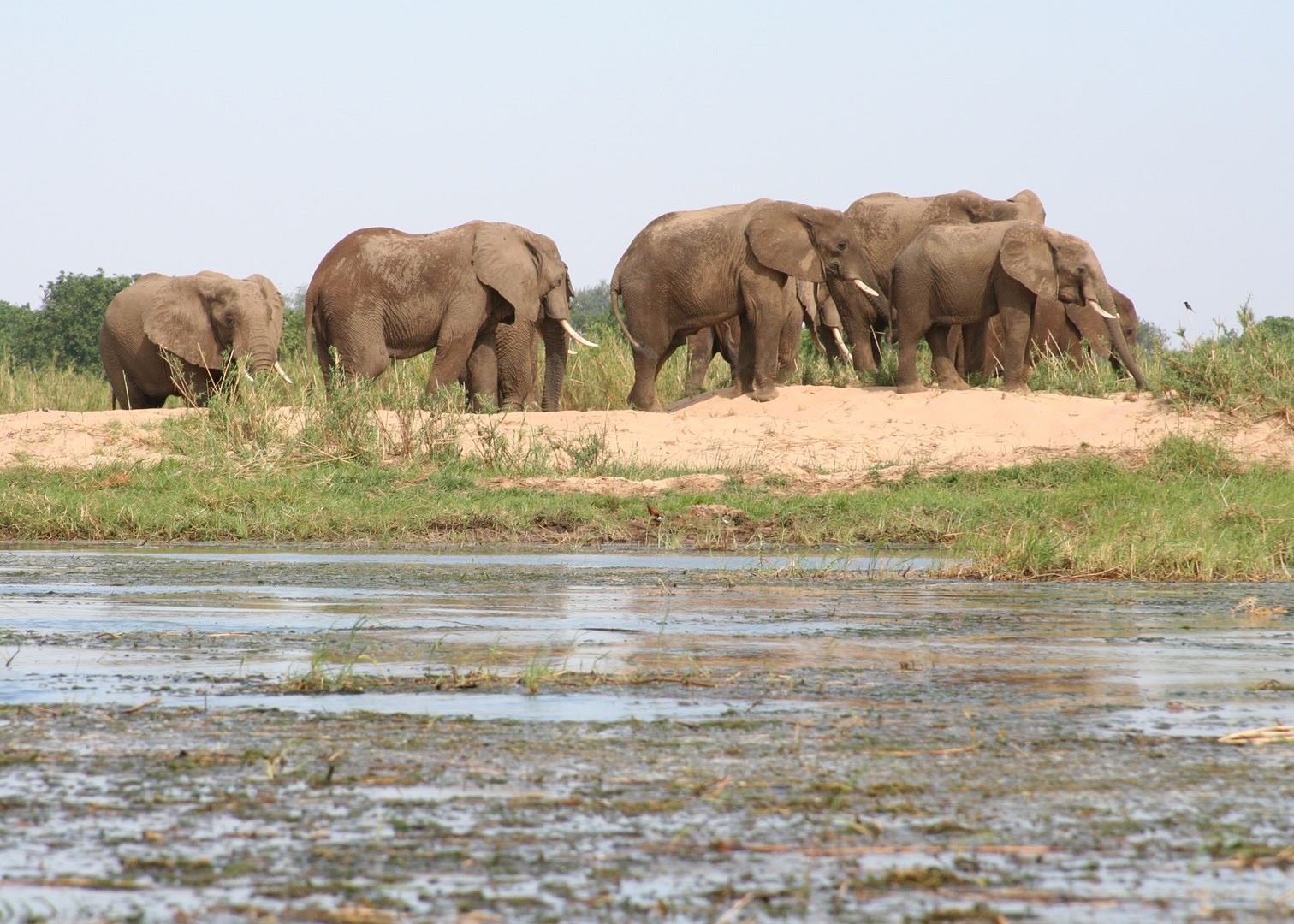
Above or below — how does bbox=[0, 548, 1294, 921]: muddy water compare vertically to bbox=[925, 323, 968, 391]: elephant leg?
below

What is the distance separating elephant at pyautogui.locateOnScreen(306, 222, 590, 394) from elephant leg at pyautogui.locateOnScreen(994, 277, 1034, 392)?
4.98 meters

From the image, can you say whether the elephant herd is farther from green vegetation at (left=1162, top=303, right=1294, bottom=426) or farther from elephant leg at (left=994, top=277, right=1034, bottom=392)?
green vegetation at (left=1162, top=303, right=1294, bottom=426)

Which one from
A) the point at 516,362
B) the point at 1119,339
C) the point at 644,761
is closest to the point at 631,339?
the point at 516,362

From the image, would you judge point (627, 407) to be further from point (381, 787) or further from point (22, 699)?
point (381, 787)

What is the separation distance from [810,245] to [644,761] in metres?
15.7

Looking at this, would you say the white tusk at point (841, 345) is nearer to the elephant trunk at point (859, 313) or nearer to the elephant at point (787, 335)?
the elephant at point (787, 335)

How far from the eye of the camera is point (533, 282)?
830 inches

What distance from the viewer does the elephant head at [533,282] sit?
20703mm

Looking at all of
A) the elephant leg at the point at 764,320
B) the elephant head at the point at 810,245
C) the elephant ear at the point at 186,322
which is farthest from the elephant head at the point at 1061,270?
the elephant ear at the point at 186,322

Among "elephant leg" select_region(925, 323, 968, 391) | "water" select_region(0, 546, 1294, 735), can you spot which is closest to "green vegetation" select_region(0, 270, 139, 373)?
"elephant leg" select_region(925, 323, 968, 391)

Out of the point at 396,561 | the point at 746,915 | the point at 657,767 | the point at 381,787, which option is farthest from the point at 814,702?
the point at 396,561

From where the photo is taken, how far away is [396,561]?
38.9 ft

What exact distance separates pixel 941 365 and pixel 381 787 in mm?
15735

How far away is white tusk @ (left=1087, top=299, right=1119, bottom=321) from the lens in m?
19.1
